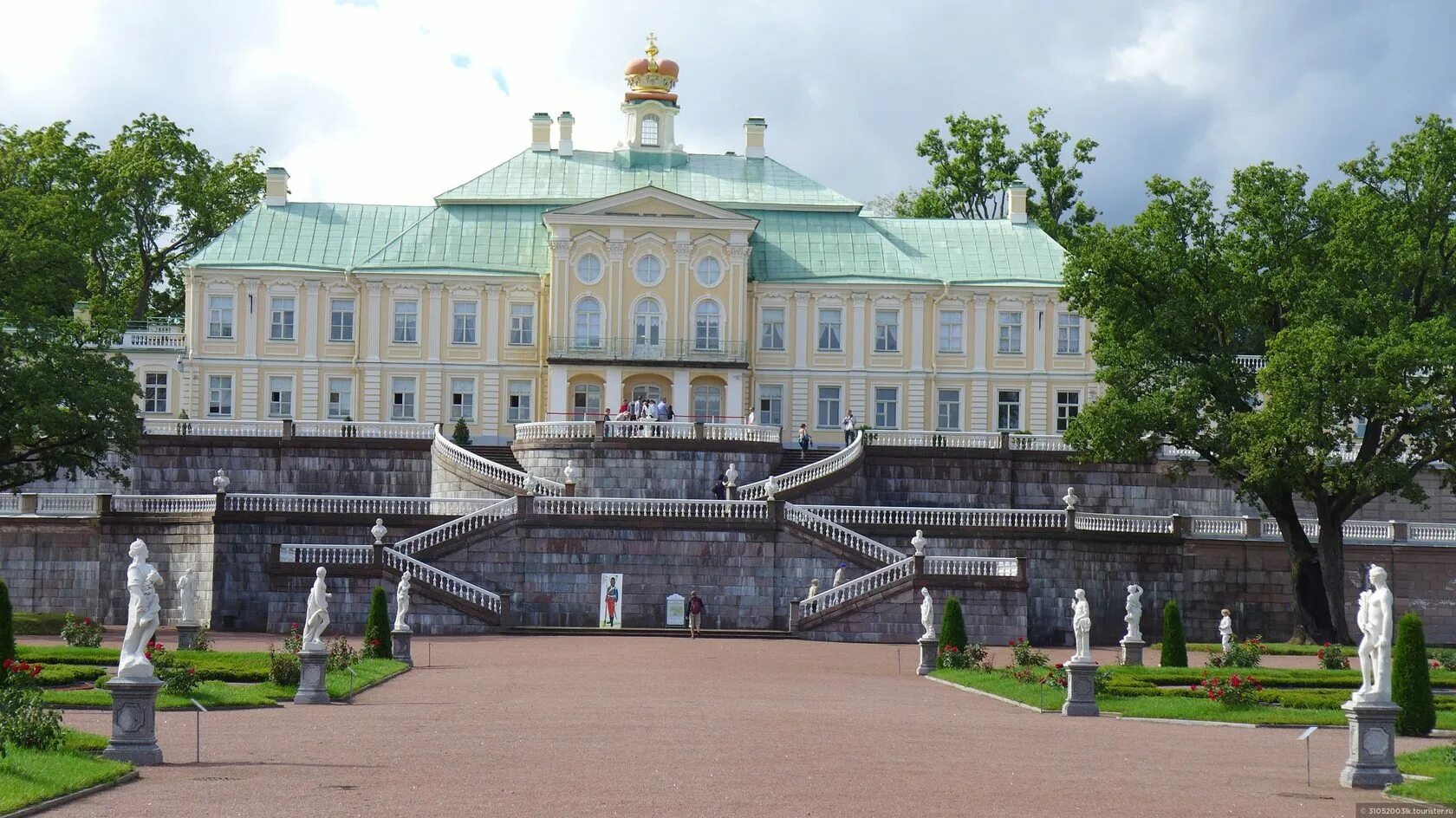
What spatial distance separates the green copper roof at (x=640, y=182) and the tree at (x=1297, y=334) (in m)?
20.4

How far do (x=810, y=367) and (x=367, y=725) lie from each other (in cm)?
4386

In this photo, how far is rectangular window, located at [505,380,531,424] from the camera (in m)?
67.4

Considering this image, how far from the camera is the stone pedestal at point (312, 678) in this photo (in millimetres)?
28906

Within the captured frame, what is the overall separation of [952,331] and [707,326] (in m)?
8.66

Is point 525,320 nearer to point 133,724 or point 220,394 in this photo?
point 220,394

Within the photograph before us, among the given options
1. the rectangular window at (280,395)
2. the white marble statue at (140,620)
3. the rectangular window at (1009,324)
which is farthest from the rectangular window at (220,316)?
the white marble statue at (140,620)

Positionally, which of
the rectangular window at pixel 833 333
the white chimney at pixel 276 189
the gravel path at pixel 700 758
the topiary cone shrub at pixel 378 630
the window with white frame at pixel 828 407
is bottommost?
the gravel path at pixel 700 758

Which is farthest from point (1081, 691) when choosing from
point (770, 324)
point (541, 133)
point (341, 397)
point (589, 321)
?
point (541, 133)

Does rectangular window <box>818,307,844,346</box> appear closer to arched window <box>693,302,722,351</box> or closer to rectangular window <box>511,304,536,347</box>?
arched window <box>693,302,722,351</box>

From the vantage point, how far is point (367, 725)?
83.6 ft

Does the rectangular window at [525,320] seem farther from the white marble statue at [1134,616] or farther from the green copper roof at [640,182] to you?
the white marble statue at [1134,616]

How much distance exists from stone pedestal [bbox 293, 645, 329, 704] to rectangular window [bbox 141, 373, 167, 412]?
39.9m

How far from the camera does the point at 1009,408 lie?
68438 mm

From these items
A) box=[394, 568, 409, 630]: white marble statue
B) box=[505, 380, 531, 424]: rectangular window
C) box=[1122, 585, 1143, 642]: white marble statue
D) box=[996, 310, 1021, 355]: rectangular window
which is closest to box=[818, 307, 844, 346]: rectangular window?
box=[996, 310, 1021, 355]: rectangular window
